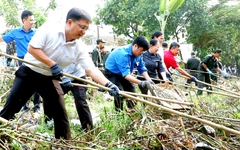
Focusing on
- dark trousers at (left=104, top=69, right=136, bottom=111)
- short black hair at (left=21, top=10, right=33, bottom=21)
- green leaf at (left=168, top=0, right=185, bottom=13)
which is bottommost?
dark trousers at (left=104, top=69, right=136, bottom=111)

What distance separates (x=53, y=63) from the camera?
2387 mm

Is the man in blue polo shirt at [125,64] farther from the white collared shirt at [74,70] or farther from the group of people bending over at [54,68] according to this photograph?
the group of people bending over at [54,68]

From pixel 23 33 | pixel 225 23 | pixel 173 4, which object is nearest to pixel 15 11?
pixel 173 4

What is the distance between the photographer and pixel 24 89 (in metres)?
2.52

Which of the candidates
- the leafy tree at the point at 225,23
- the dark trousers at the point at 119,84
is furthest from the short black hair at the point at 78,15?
the leafy tree at the point at 225,23

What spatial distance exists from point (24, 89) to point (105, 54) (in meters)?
4.38

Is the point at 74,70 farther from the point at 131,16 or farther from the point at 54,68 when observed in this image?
the point at 131,16

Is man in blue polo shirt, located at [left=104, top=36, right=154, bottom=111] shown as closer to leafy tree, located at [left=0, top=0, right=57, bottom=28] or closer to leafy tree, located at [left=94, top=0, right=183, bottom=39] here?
leafy tree, located at [left=0, top=0, right=57, bottom=28]

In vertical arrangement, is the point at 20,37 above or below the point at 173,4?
below

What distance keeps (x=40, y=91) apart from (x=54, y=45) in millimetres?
472

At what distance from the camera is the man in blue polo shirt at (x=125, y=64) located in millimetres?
3523

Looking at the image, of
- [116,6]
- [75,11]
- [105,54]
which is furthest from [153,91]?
[116,6]

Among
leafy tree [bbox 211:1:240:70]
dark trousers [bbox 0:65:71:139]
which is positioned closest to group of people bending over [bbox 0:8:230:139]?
dark trousers [bbox 0:65:71:139]

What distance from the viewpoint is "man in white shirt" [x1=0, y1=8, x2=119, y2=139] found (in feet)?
7.78
